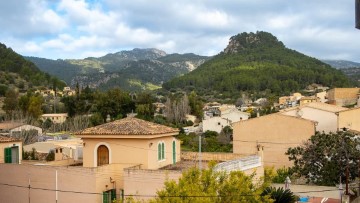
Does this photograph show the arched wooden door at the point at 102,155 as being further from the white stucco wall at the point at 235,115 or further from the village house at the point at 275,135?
the white stucco wall at the point at 235,115

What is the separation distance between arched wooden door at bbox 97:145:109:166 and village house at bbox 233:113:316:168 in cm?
1542

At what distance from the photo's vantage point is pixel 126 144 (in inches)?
808

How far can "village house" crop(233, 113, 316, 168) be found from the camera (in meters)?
34.1

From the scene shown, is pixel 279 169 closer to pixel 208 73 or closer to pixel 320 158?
pixel 320 158

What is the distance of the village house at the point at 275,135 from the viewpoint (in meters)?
34.1

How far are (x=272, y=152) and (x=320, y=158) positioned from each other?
7.81m

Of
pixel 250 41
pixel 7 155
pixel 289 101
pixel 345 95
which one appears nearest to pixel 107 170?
pixel 7 155

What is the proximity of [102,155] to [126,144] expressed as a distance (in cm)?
129

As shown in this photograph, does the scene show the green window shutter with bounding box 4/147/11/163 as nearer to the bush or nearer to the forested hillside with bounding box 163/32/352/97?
the bush

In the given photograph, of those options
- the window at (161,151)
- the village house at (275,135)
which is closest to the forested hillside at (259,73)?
the village house at (275,135)

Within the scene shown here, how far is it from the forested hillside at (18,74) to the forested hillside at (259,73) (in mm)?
37619

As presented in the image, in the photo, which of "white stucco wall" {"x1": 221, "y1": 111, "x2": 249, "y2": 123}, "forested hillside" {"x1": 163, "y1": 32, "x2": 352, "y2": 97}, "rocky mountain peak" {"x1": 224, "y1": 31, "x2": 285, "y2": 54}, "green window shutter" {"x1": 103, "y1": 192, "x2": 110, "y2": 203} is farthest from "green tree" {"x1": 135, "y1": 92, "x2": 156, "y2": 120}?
"rocky mountain peak" {"x1": 224, "y1": 31, "x2": 285, "y2": 54}

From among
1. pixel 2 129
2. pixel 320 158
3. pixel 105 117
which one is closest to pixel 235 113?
pixel 105 117

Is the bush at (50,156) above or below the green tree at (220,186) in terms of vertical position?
below
